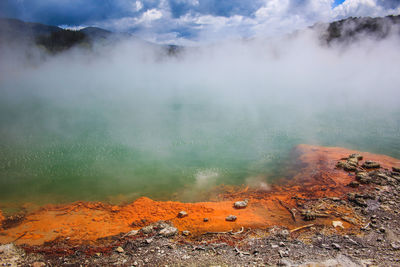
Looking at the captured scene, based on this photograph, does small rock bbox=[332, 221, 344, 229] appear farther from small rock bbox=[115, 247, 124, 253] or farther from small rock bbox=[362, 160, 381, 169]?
small rock bbox=[115, 247, 124, 253]

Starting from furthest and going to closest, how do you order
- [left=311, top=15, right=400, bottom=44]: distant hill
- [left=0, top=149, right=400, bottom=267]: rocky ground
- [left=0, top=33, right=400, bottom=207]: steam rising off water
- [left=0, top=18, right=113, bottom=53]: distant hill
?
[left=0, top=18, right=113, bottom=53]: distant hill → [left=311, top=15, right=400, bottom=44]: distant hill → [left=0, top=33, right=400, bottom=207]: steam rising off water → [left=0, top=149, right=400, bottom=267]: rocky ground

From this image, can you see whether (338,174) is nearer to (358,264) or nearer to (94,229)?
(358,264)

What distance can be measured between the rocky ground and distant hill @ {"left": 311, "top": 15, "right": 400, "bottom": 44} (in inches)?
1406

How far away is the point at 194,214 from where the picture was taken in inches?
188

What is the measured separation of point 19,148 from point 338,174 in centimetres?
1079

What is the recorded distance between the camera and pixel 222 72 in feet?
125

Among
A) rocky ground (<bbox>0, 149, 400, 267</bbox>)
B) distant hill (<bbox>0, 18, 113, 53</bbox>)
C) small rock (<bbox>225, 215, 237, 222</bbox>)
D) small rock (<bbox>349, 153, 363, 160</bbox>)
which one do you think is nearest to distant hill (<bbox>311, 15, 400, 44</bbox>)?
small rock (<bbox>349, 153, 363, 160</bbox>)

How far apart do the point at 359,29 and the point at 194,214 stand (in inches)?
1622

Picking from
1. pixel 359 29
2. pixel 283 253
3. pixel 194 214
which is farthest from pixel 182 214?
pixel 359 29

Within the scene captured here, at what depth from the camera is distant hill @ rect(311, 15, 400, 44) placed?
30.9 meters

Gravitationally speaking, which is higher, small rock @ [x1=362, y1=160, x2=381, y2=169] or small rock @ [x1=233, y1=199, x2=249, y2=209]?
small rock @ [x1=362, y1=160, x2=381, y2=169]

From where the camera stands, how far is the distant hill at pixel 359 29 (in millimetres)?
30922

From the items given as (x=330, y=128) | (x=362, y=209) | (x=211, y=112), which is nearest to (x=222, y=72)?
(x=211, y=112)

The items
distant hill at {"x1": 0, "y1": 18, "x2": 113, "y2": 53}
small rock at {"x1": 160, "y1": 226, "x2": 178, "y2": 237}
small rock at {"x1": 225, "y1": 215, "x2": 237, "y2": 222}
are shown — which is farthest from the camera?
distant hill at {"x1": 0, "y1": 18, "x2": 113, "y2": 53}
